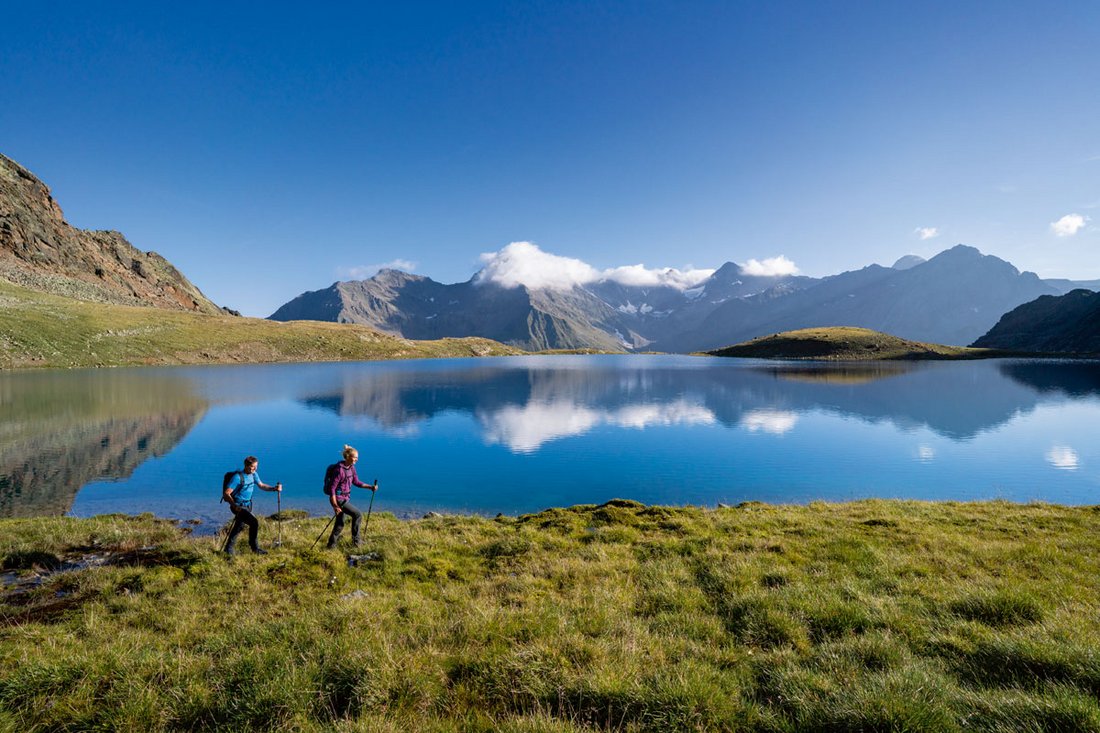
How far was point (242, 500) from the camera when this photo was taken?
594 inches

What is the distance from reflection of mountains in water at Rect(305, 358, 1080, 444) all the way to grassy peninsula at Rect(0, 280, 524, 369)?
8328 centimetres

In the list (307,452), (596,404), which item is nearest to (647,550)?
(307,452)

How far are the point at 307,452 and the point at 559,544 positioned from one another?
30.2 metres

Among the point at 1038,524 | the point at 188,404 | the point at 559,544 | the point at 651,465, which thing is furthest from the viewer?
the point at 188,404

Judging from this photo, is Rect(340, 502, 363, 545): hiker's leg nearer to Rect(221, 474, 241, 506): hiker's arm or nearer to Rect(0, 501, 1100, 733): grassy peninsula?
Rect(0, 501, 1100, 733): grassy peninsula

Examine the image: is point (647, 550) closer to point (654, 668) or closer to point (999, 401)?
point (654, 668)

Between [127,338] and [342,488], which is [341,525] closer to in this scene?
[342,488]

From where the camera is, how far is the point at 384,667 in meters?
6.81

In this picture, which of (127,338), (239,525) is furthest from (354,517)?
(127,338)

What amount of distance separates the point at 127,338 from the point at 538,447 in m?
166

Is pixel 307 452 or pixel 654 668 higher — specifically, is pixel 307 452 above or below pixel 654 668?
below

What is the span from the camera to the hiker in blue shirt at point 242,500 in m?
14.7

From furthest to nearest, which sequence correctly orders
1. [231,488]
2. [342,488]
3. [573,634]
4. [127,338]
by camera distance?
1. [127,338]
2. [342,488]
3. [231,488]
4. [573,634]

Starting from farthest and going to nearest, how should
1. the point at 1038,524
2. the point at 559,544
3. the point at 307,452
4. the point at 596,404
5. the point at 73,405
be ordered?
the point at 596,404
the point at 73,405
the point at 307,452
the point at 1038,524
the point at 559,544
